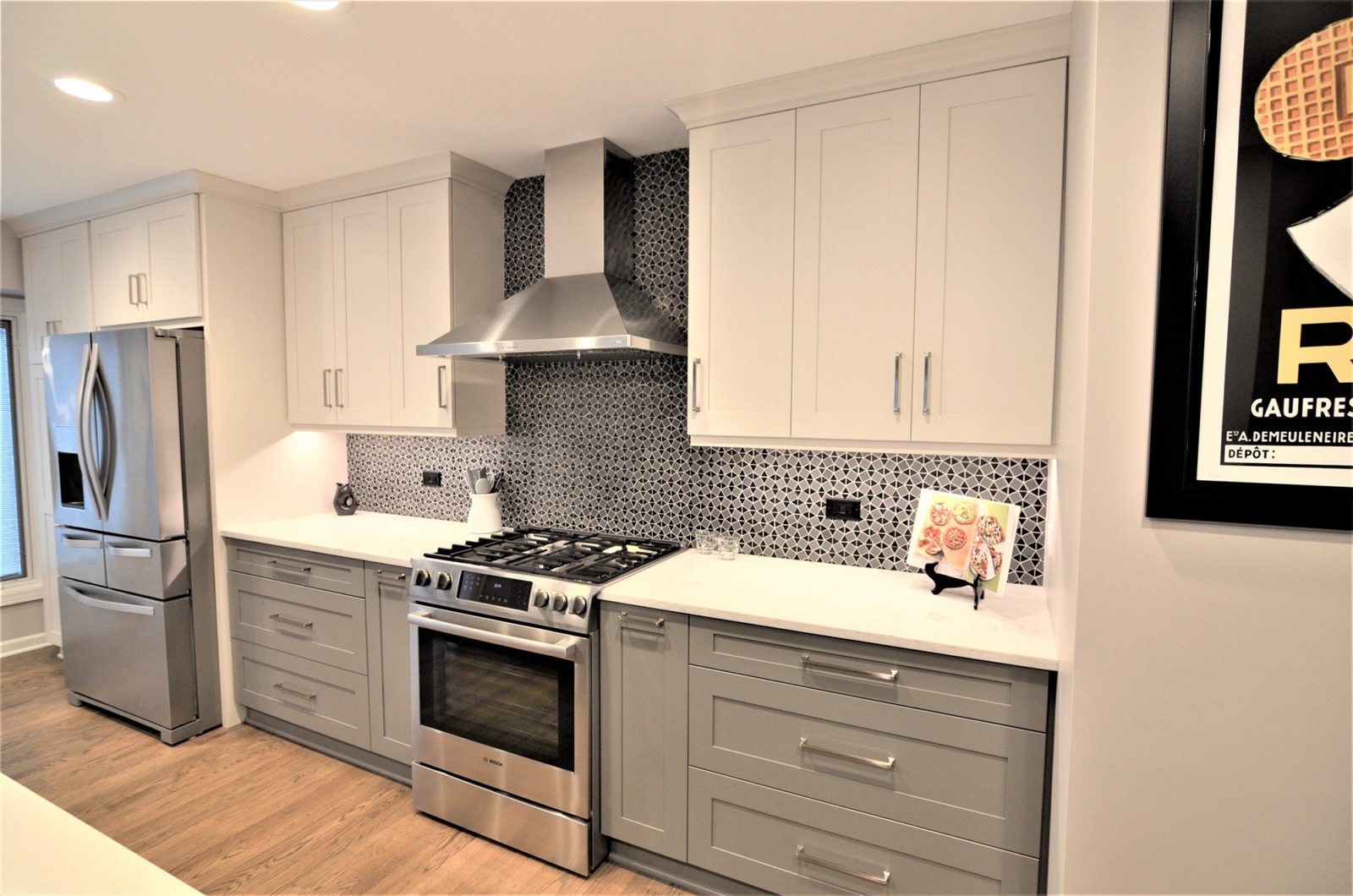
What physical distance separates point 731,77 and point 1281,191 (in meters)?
1.49

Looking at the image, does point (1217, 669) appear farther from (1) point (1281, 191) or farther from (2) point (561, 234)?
(2) point (561, 234)

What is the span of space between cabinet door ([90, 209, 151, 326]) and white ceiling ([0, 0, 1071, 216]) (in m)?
0.46

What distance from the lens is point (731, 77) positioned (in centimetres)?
210

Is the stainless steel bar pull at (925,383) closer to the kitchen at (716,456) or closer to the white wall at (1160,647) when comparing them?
the kitchen at (716,456)

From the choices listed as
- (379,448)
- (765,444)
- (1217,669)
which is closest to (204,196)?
(379,448)

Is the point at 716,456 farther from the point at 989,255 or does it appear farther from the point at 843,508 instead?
the point at 989,255

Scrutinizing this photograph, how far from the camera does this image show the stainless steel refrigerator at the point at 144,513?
291 centimetres

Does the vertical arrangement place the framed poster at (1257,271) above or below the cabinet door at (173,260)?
below

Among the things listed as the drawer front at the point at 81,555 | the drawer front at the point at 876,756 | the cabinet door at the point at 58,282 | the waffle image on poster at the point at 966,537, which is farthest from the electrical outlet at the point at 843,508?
the cabinet door at the point at 58,282

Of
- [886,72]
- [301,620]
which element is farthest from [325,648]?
[886,72]

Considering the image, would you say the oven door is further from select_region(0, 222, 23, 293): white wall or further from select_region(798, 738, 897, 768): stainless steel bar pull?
select_region(0, 222, 23, 293): white wall

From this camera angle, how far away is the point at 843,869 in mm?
1819

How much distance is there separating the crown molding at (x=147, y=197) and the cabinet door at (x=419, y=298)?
77 cm

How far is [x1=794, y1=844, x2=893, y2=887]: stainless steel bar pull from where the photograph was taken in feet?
5.82
